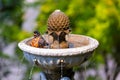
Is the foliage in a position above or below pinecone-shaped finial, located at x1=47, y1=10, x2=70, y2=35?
below

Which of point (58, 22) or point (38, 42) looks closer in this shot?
point (58, 22)

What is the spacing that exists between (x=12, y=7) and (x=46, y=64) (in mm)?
7275

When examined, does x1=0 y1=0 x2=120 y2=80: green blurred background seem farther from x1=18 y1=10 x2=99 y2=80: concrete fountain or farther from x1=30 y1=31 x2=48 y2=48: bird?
x1=30 y1=31 x2=48 y2=48: bird

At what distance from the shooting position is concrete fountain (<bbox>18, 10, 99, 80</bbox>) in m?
4.88

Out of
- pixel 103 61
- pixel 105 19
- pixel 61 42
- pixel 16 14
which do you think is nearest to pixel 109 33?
pixel 105 19

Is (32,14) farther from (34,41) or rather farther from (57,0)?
(34,41)

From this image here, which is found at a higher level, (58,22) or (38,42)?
(58,22)

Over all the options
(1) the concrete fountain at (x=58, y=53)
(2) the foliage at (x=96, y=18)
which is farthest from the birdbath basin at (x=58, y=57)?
(2) the foliage at (x=96, y=18)

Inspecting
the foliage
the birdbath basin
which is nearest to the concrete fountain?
the birdbath basin

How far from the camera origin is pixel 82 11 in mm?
9711

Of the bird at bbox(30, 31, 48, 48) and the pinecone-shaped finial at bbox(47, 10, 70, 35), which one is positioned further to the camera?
the bird at bbox(30, 31, 48, 48)

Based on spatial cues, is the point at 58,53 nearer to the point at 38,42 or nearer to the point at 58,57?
the point at 58,57

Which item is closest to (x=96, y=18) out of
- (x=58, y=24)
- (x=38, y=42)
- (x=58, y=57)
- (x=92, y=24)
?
(x=92, y=24)

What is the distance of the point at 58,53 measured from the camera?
484 cm
